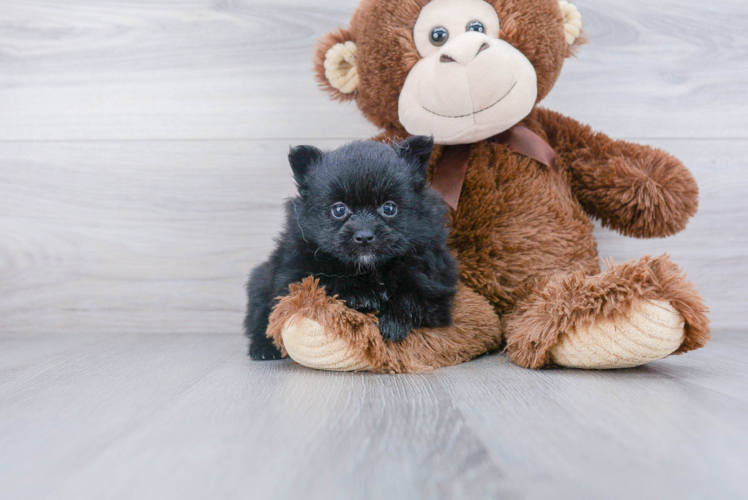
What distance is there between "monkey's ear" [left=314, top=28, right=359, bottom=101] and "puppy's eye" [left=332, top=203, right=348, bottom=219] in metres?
0.37

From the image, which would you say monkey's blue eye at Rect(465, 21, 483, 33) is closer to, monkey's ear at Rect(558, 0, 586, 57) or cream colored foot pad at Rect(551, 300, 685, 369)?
monkey's ear at Rect(558, 0, 586, 57)

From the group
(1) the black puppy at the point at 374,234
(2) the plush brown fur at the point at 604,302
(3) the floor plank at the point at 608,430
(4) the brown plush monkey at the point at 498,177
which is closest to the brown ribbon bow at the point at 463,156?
(4) the brown plush monkey at the point at 498,177

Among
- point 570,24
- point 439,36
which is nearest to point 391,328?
point 439,36

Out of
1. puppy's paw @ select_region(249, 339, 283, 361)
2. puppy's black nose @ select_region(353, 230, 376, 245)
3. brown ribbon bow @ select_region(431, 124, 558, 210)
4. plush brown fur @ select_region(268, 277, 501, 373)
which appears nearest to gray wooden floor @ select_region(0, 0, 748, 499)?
puppy's paw @ select_region(249, 339, 283, 361)

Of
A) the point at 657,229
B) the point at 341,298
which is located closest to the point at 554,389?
the point at 341,298

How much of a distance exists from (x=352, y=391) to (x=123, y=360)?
521 millimetres

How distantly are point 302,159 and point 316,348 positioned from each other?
291 millimetres

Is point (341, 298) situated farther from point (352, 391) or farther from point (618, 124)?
point (618, 124)

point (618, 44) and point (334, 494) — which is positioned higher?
point (618, 44)

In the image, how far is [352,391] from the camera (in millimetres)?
725

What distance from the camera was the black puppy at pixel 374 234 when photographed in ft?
A: 2.59

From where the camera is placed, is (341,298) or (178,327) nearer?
(341,298)

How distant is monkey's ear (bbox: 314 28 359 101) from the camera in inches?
41.3

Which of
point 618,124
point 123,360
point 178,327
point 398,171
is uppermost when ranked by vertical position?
point 618,124
